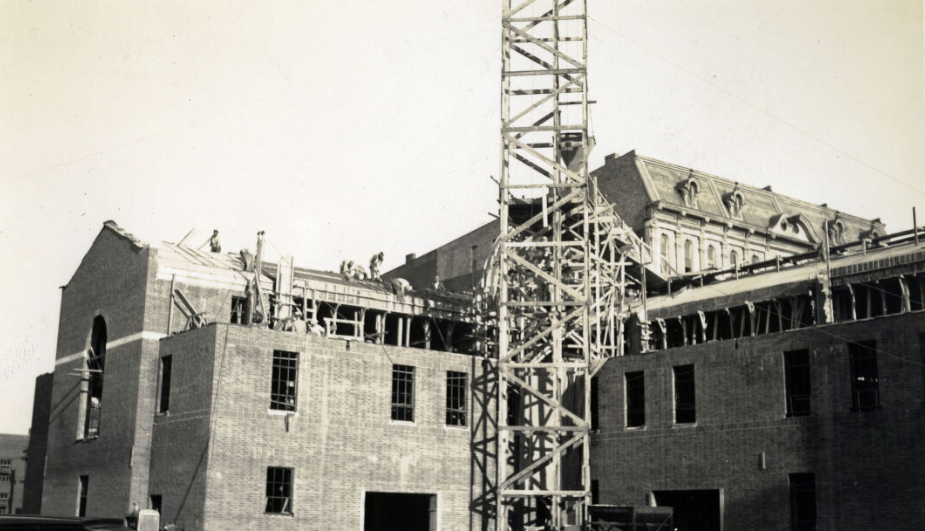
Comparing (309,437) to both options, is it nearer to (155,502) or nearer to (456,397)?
(456,397)

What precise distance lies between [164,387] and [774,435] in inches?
775

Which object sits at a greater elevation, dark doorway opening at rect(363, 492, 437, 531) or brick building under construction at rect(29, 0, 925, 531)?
brick building under construction at rect(29, 0, 925, 531)

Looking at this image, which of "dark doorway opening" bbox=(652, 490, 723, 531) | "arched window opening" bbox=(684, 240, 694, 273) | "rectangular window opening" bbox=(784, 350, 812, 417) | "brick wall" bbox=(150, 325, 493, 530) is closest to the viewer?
"rectangular window opening" bbox=(784, 350, 812, 417)

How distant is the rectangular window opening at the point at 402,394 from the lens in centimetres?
3372

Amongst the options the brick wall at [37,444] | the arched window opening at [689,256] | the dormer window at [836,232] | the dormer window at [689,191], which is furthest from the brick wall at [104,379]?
the dormer window at [836,232]

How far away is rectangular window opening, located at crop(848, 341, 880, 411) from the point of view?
2670 cm

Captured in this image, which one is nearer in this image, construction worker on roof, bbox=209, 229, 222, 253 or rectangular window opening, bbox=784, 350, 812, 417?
rectangular window opening, bbox=784, 350, 812, 417

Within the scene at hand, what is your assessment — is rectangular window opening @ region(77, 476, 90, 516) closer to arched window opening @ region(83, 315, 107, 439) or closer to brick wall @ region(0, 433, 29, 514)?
arched window opening @ region(83, 315, 107, 439)

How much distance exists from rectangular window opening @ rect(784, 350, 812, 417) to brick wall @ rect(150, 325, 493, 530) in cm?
1095

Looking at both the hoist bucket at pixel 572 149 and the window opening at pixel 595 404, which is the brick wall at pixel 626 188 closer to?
the hoist bucket at pixel 572 149

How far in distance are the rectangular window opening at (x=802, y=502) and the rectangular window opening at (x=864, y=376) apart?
99.2 inches

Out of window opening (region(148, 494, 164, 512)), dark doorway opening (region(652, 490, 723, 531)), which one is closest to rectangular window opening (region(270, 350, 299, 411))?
window opening (region(148, 494, 164, 512))

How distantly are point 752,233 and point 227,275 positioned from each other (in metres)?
33.6

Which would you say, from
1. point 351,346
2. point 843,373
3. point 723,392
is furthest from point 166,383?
point 843,373
